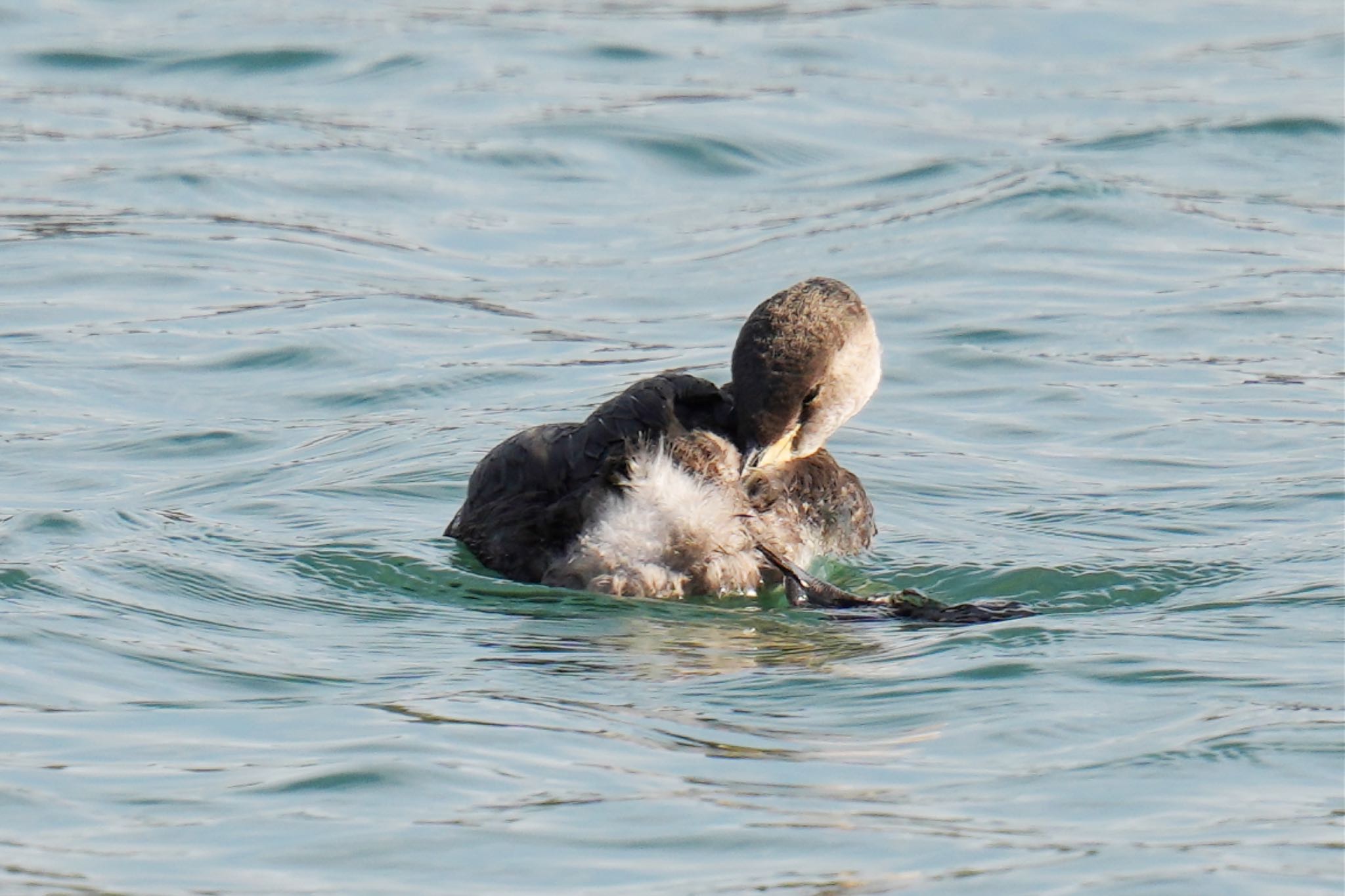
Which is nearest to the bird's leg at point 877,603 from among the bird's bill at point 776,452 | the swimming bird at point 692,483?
the swimming bird at point 692,483

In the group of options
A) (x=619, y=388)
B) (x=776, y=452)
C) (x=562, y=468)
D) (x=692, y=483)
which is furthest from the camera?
(x=619, y=388)

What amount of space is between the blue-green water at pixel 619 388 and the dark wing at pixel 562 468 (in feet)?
0.56

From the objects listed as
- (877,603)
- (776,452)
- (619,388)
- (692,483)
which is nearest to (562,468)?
(692,483)

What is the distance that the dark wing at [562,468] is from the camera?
610cm

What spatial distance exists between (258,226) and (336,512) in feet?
16.9

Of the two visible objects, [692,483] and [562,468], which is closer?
[692,483]

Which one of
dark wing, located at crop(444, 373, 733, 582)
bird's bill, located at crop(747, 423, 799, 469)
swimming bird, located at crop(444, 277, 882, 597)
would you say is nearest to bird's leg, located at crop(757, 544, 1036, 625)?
swimming bird, located at crop(444, 277, 882, 597)

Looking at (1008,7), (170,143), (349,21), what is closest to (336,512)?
(170,143)

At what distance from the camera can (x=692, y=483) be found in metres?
6.11

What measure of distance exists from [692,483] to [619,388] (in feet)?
12.6

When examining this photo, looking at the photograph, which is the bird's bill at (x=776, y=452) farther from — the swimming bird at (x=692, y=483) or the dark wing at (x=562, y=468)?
the dark wing at (x=562, y=468)

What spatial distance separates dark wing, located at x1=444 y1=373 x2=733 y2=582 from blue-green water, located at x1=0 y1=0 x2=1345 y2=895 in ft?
0.56

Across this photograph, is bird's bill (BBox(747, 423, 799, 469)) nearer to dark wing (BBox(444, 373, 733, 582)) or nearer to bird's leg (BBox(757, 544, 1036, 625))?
dark wing (BBox(444, 373, 733, 582))

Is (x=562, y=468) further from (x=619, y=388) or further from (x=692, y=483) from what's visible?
(x=619, y=388)
